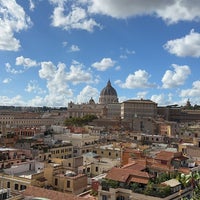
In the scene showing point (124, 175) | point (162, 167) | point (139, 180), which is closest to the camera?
point (139, 180)

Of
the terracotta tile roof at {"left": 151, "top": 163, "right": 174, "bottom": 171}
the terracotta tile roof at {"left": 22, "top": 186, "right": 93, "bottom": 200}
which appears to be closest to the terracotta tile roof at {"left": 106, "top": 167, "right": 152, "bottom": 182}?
the terracotta tile roof at {"left": 22, "top": 186, "right": 93, "bottom": 200}

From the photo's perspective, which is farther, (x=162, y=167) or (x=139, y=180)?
(x=162, y=167)

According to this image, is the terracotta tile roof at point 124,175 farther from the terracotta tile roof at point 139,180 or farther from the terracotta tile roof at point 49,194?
the terracotta tile roof at point 49,194

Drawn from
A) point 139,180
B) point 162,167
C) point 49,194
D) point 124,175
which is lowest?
point 49,194

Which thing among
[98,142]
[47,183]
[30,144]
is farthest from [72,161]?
[98,142]

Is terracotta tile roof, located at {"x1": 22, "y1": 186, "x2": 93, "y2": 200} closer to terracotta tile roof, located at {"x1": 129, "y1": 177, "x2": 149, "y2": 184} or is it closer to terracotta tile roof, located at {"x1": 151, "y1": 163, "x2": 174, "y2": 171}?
terracotta tile roof, located at {"x1": 129, "y1": 177, "x2": 149, "y2": 184}

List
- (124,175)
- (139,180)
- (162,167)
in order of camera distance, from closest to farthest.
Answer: (139,180) < (124,175) < (162,167)

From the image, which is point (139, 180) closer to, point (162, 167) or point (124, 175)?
point (124, 175)

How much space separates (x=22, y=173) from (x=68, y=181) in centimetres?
576

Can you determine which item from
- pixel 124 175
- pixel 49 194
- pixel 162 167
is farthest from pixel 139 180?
pixel 49 194

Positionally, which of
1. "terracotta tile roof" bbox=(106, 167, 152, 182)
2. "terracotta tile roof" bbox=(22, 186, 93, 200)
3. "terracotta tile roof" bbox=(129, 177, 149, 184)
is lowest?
"terracotta tile roof" bbox=(22, 186, 93, 200)

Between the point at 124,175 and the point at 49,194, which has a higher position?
the point at 124,175

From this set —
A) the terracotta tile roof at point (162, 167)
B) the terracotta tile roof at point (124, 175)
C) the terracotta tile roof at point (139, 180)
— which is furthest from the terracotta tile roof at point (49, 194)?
the terracotta tile roof at point (162, 167)

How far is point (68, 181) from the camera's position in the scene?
25.8 m
